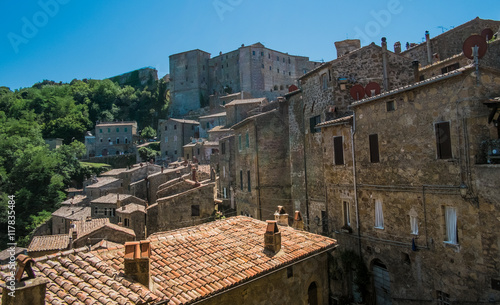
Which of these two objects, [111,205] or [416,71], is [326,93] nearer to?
[416,71]

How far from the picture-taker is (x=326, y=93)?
18.5 metres

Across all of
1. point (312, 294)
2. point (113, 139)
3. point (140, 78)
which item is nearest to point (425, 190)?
point (312, 294)

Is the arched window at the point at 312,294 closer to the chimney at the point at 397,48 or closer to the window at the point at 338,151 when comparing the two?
the window at the point at 338,151

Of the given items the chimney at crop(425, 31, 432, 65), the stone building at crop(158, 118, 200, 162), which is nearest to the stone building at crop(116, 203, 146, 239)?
the chimney at crop(425, 31, 432, 65)

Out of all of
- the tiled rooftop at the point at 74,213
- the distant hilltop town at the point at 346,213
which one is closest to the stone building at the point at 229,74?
the tiled rooftop at the point at 74,213

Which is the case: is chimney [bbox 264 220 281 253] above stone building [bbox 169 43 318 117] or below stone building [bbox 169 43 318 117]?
below

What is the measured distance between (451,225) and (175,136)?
59694 millimetres

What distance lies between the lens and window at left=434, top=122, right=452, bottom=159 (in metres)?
11.6

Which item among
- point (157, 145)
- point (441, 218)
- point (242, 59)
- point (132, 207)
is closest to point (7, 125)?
point (157, 145)

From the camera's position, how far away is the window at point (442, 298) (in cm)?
1176

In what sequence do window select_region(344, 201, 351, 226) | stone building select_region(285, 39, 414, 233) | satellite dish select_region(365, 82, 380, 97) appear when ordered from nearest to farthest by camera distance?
window select_region(344, 201, 351, 226)
satellite dish select_region(365, 82, 380, 97)
stone building select_region(285, 39, 414, 233)

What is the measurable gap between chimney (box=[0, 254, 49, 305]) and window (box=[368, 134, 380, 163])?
12.4 metres

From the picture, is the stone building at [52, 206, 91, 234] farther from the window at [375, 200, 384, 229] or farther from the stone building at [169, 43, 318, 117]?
the stone building at [169, 43, 318, 117]

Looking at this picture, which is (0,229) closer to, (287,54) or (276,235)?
(276,235)
